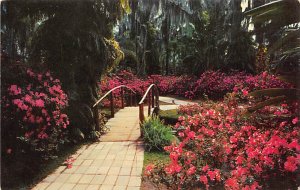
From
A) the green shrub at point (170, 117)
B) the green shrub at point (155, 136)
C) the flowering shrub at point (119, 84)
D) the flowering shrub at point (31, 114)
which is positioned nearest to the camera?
the flowering shrub at point (31, 114)

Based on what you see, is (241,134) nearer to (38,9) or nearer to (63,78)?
(63,78)

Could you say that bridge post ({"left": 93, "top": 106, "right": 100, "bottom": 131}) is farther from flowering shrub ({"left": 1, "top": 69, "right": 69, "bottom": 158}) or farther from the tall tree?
flowering shrub ({"left": 1, "top": 69, "right": 69, "bottom": 158})

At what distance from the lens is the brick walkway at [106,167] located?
4.55 metres

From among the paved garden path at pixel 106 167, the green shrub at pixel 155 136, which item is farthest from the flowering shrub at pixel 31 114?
the green shrub at pixel 155 136

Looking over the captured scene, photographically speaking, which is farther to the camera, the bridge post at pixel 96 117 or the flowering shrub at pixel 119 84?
the flowering shrub at pixel 119 84

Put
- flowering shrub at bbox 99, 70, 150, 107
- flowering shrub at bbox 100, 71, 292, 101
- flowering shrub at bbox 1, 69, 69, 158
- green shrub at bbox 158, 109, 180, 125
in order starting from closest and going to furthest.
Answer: flowering shrub at bbox 1, 69, 69, 158
green shrub at bbox 158, 109, 180, 125
flowering shrub at bbox 99, 70, 150, 107
flowering shrub at bbox 100, 71, 292, 101

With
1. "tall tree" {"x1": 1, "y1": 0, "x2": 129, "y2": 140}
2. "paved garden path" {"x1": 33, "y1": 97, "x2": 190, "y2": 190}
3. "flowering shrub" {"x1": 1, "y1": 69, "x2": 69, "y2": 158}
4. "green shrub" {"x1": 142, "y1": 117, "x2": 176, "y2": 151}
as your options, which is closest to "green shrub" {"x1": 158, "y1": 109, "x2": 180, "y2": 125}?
"paved garden path" {"x1": 33, "y1": 97, "x2": 190, "y2": 190}

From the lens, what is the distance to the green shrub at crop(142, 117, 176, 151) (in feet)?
20.7

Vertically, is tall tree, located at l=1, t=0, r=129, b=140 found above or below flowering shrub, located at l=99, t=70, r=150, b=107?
above

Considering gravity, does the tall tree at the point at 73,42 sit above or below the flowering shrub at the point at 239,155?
above

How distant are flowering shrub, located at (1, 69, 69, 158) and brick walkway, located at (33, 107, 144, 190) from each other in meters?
0.59

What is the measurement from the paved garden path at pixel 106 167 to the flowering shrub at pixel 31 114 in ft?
1.90

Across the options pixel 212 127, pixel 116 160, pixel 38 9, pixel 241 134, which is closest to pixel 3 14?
pixel 38 9

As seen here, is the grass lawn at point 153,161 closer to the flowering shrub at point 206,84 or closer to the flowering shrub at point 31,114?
the flowering shrub at point 31,114
